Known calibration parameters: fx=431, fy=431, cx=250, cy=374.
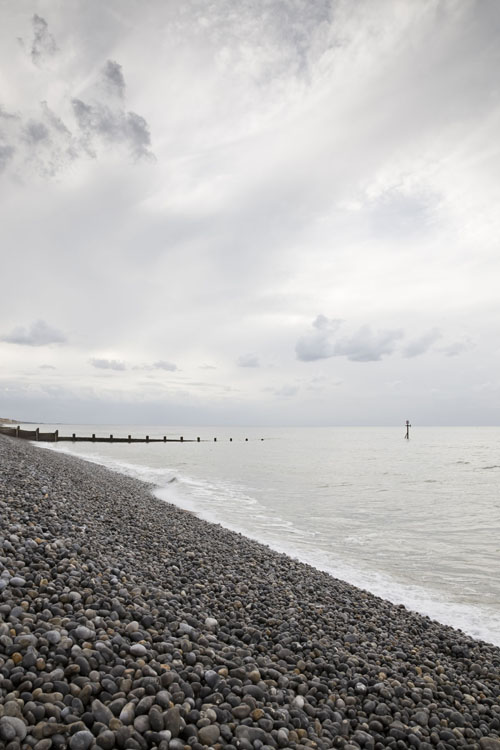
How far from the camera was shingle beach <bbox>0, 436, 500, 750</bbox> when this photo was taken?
306 centimetres

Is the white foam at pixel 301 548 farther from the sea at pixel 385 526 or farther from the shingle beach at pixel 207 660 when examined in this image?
the shingle beach at pixel 207 660

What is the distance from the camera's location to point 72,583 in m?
4.88

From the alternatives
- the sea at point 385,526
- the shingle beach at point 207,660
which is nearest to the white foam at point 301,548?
the sea at point 385,526

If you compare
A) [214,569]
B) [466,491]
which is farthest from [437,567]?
[466,491]

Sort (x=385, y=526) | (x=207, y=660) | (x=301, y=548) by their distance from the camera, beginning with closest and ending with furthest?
(x=207, y=660) < (x=301, y=548) < (x=385, y=526)

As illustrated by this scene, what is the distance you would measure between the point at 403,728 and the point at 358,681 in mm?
697

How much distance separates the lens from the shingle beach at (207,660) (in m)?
3.06

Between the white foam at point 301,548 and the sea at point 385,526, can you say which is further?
the sea at point 385,526

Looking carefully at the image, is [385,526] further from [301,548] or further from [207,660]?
[207,660]

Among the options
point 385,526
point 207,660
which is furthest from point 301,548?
point 207,660

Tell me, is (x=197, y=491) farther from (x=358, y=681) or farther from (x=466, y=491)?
(x=358, y=681)

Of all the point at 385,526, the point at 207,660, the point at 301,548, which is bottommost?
the point at 385,526

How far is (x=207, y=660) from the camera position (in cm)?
402

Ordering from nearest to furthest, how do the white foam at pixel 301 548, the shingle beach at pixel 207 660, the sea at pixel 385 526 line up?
the shingle beach at pixel 207 660 → the white foam at pixel 301 548 → the sea at pixel 385 526
